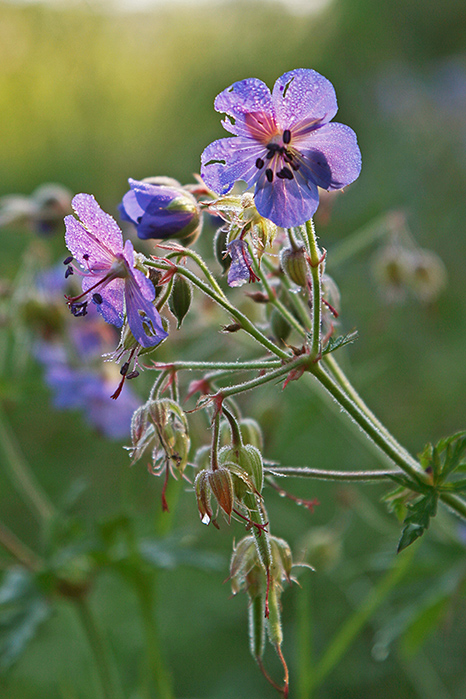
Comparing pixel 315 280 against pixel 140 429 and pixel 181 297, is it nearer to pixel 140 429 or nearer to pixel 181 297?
pixel 181 297

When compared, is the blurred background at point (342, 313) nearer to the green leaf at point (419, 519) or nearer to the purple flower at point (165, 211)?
the green leaf at point (419, 519)

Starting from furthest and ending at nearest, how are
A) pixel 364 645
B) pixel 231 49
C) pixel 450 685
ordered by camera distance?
pixel 231 49 → pixel 364 645 → pixel 450 685

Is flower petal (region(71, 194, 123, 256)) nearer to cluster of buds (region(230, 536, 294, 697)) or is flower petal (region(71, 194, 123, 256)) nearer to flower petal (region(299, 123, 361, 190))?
flower petal (region(299, 123, 361, 190))

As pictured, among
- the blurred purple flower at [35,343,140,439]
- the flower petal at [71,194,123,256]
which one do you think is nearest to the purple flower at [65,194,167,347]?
the flower petal at [71,194,123,256]

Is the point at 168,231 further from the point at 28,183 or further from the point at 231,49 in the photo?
the point at 231,49

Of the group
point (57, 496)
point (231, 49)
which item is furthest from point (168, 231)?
point (231, 49)

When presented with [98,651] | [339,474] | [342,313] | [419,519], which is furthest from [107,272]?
[342,313]
